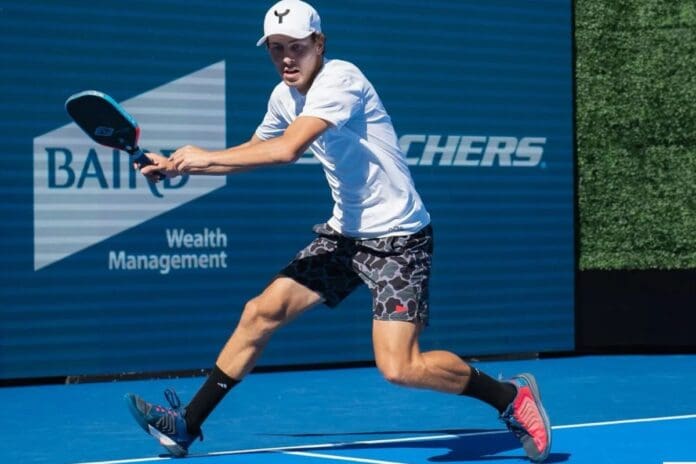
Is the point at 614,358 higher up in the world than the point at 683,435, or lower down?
lower down

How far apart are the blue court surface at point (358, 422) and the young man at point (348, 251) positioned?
0.32m

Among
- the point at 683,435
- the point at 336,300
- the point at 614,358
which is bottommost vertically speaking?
the point at 614,358

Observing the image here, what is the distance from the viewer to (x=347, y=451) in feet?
23.8

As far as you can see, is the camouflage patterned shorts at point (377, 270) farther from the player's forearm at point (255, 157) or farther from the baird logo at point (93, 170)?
the baird logo at point (93, 170)

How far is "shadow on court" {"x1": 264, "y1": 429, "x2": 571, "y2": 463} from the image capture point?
23.2ft

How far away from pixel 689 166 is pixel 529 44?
1.80 m

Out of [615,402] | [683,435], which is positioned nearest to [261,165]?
[683,435]

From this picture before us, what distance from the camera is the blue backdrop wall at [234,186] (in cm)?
1049

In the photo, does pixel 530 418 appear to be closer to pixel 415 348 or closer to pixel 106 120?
pixel 415 348

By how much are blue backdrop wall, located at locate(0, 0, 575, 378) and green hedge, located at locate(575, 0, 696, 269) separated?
0.67 ft

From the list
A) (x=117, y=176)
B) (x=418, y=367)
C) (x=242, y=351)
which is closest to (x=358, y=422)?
(x=242, y=351)

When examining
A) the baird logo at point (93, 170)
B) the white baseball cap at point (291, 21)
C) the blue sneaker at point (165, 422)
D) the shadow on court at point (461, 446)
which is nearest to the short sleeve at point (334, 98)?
the white baseball cap at point (291, 21)

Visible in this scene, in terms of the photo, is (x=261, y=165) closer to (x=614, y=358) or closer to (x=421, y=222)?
(x=421, y=222)

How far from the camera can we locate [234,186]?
11297 mm
